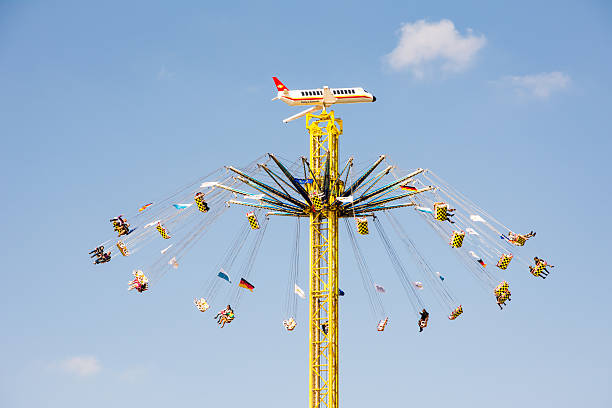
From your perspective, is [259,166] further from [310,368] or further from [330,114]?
→ [310,368]

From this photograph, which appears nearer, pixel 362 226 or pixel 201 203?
pixel 362 226

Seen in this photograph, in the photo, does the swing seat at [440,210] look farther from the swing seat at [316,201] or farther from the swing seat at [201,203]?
the swing seat at [201,203]

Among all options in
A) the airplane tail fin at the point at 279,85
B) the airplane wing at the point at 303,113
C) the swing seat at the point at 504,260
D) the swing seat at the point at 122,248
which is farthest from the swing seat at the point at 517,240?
the swing seat at the point at 122,248

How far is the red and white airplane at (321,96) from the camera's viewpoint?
64375mm

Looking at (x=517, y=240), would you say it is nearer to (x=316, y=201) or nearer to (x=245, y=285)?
(x=316, y=201)

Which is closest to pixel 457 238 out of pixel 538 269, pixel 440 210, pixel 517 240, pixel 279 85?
pixel 440 210

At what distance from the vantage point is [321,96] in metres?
64.5

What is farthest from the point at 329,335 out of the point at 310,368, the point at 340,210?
the point at 340,210

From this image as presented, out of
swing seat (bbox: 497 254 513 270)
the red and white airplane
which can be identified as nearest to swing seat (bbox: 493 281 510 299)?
swing seat (bbox: 497 254 513 270)

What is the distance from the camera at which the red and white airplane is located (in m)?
64.4

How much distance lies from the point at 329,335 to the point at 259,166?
→ 1079cm

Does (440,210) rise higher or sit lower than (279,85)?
lower

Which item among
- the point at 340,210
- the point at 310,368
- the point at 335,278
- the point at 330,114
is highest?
the point at 330,114

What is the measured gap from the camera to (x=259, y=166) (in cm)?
6094
